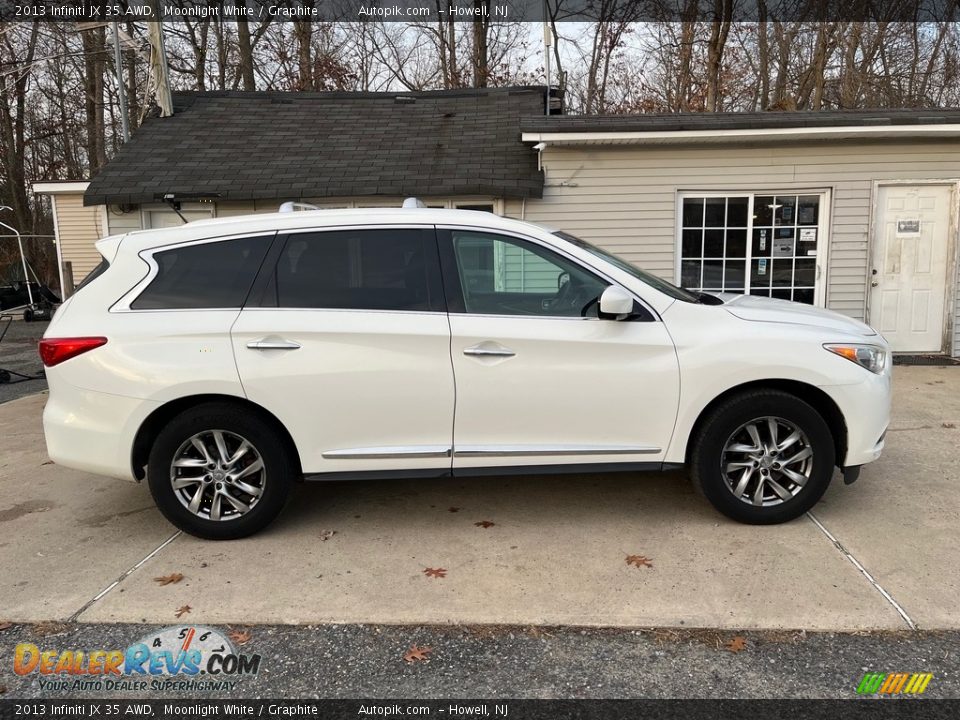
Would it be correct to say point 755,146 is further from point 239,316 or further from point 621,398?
point 239,316

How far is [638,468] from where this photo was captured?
3.87m

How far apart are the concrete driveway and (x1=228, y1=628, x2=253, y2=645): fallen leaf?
0.09 m

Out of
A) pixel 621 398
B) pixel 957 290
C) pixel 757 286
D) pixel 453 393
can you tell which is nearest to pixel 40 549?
pixel 453 393

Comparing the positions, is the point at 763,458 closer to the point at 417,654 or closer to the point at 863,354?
the point at 863,354

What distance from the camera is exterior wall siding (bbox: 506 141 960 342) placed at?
8516 mm

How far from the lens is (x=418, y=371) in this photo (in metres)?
3.71

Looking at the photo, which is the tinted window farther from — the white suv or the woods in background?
the woods in background

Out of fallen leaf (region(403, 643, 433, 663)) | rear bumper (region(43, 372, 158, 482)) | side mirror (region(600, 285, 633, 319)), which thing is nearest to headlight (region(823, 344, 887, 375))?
side mirror (region(600, 285, 633, 319))

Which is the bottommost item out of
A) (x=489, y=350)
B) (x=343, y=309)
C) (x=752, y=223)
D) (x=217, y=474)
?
(x=217, y=474)

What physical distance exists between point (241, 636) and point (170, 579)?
2.42 ft

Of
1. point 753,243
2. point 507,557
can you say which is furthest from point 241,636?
point 753,243

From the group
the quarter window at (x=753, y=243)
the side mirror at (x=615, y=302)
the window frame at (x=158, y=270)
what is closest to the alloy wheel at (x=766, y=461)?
the side mirror at (x=615, y=302)

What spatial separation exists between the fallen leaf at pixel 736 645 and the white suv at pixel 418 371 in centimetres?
111

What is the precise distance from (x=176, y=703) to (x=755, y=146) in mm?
8539
